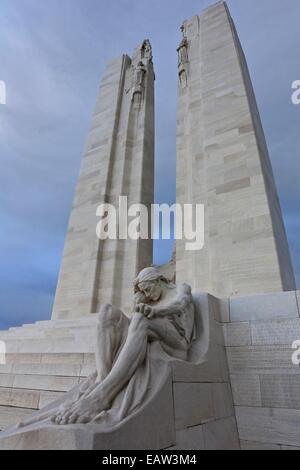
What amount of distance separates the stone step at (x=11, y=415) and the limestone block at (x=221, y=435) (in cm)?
218

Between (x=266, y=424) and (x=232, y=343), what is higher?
(x=232, y=343)

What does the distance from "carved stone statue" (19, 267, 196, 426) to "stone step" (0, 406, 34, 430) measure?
1.15 m

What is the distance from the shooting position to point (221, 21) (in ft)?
35.3

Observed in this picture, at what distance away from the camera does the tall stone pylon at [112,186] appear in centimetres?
980

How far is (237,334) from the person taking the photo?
418 centimetres

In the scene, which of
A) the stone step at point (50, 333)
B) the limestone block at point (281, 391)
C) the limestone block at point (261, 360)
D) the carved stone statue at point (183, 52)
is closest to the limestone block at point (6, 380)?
the stone step at point (50, 333)

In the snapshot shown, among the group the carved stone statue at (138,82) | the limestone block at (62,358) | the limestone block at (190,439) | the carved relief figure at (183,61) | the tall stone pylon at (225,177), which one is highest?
the carved stone statue at (138,82)

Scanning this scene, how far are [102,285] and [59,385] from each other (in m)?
5.78

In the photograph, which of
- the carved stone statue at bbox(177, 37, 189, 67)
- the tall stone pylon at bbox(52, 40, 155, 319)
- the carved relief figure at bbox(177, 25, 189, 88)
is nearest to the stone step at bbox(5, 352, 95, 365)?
the tall stone pylon at bbox(52, 40, 155, 319)

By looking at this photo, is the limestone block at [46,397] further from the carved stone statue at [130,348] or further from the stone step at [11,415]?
the carved stone statue at [130,348]

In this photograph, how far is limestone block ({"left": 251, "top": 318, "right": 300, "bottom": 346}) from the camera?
3.88 m
